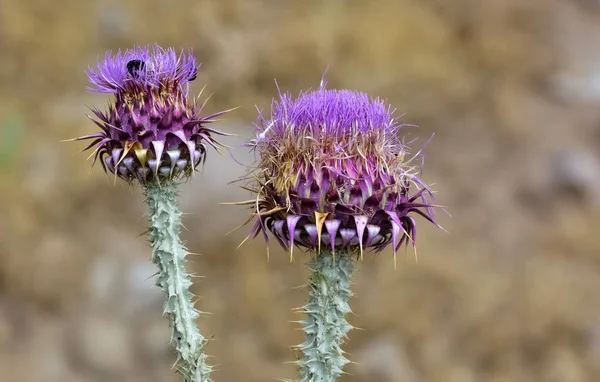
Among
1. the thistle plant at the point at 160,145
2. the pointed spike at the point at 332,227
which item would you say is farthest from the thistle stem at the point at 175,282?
the pointed spike at the point at 332,227

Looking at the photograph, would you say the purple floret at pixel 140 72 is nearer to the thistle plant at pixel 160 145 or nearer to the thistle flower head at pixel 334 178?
the thistle plant at pixel 160 145

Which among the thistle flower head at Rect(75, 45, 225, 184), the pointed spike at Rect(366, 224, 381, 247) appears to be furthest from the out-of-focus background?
the pointed spike at Rect(366, 224, 381, 247)

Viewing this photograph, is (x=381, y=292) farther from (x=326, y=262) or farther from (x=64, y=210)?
(x=326, y=262)

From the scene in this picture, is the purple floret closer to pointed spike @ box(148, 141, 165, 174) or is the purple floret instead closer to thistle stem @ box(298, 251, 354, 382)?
pointed spike @ box(148, 141, 165, 174)

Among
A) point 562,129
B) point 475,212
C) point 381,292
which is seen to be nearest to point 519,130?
point 562,129

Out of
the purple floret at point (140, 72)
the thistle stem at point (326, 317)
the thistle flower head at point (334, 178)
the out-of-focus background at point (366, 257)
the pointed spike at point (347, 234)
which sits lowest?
the thistle stem at point (326, 317)

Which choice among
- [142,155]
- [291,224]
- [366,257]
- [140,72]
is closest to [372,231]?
[291,224]
